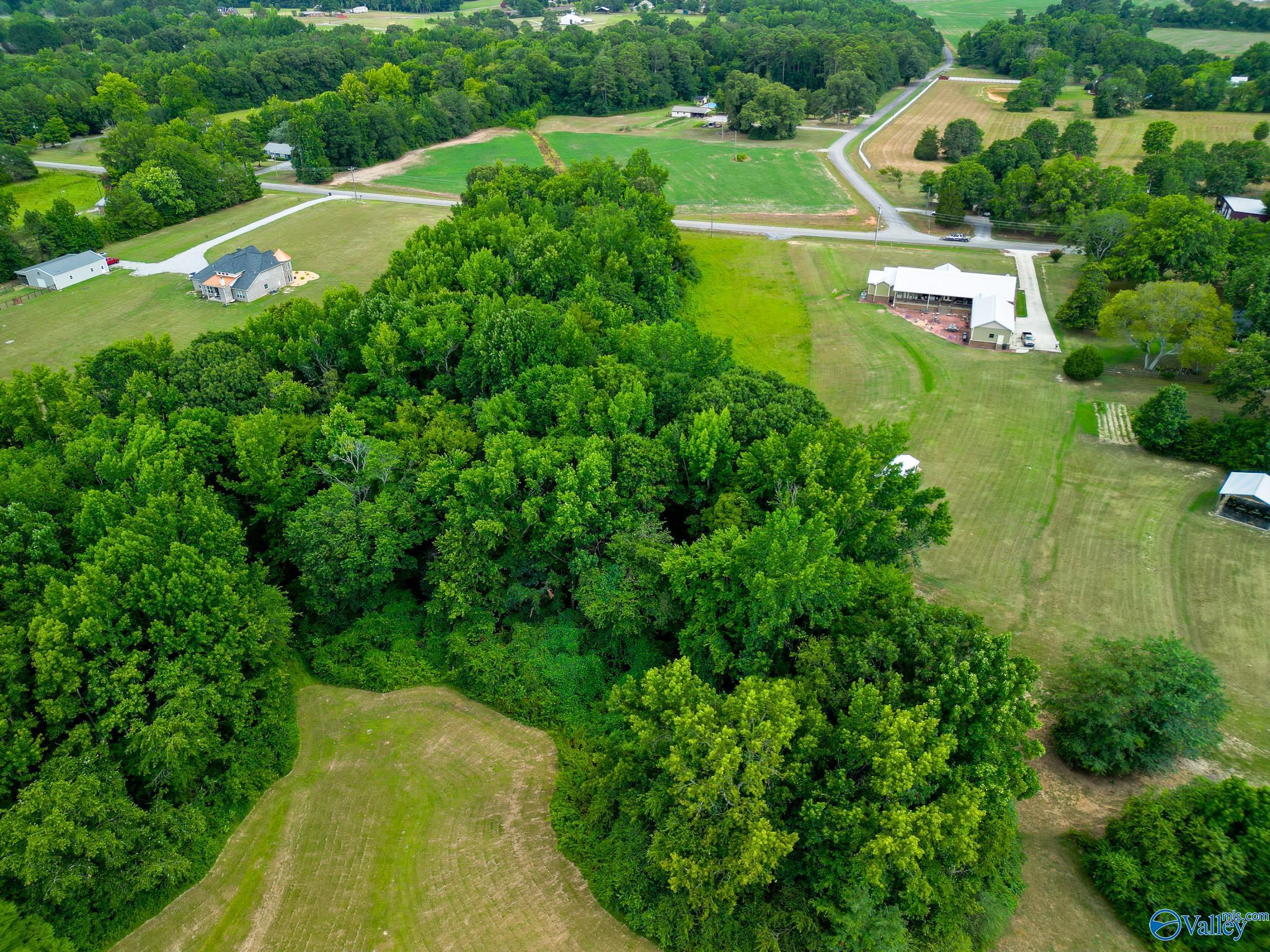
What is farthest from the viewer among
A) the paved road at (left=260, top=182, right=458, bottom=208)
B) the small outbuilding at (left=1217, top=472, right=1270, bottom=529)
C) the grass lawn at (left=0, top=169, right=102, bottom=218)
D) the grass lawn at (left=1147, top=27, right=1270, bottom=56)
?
the grass lawn at (left=1147, top=27, right=1270, bottom=56)

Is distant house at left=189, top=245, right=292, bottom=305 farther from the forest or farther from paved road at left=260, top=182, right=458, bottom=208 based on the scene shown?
paved road at left=260, top=182, right=458, bottom=208

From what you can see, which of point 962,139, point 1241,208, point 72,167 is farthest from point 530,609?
point 72,167

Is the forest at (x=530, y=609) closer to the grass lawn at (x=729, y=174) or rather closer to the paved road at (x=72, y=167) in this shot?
the grass lawn at (x=729, y=174)

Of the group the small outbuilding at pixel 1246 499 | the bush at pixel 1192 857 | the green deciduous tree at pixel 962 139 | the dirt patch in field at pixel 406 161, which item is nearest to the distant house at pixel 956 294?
the small outbuilding at pixel 1246 499

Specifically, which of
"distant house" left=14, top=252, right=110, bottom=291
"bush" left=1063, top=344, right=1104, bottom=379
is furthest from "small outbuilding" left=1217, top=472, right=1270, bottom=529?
"distant house" left=14, top=252, right=110, bottom=291

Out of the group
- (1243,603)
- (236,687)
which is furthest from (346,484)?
(1243,603)
